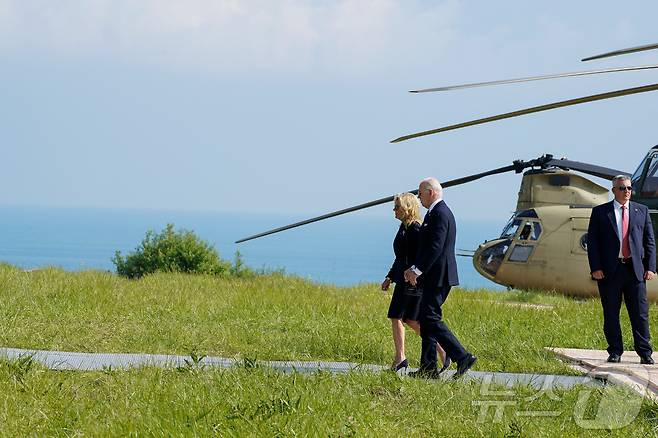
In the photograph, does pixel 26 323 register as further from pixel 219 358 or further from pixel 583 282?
pixel 583 282

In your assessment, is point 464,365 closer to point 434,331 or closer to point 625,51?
point 434,331

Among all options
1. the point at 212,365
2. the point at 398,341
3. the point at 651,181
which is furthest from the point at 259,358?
the point at 651,181

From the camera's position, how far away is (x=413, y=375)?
919 centimetres

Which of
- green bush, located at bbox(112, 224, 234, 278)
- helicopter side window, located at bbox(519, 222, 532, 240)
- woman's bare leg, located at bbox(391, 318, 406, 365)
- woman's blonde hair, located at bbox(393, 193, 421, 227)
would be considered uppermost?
woman's blonde hair, located at bbox(393, 193, 421, 227)

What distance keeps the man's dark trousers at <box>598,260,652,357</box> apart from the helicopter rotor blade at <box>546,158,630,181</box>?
32.5 ft

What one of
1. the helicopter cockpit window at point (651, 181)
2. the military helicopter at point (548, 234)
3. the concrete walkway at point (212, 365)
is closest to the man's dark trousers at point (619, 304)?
the concrete walkway at point (212, 365)

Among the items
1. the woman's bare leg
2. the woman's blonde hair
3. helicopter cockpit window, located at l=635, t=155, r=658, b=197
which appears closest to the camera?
the woman's blonde hair

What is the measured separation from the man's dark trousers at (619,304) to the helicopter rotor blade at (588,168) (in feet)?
32.5

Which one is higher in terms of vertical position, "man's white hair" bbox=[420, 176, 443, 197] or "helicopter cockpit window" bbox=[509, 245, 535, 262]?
"man's white hair" bbox=[420, 176, 443, 197]

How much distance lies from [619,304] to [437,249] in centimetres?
271

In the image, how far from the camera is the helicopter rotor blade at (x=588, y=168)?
20.5m

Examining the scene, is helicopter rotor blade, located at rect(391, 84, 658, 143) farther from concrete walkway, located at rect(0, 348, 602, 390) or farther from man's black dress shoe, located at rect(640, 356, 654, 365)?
man's black dress shoe, located at rect(640, 356, 654, 365)

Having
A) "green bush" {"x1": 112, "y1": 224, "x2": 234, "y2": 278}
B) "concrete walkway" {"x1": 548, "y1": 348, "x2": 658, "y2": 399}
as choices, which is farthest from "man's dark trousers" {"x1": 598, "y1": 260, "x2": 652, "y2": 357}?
"green bush" {"x1": 112, "y1": 224, "x2": 234, "y2": 278}

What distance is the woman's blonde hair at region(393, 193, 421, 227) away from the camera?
31.0ft
